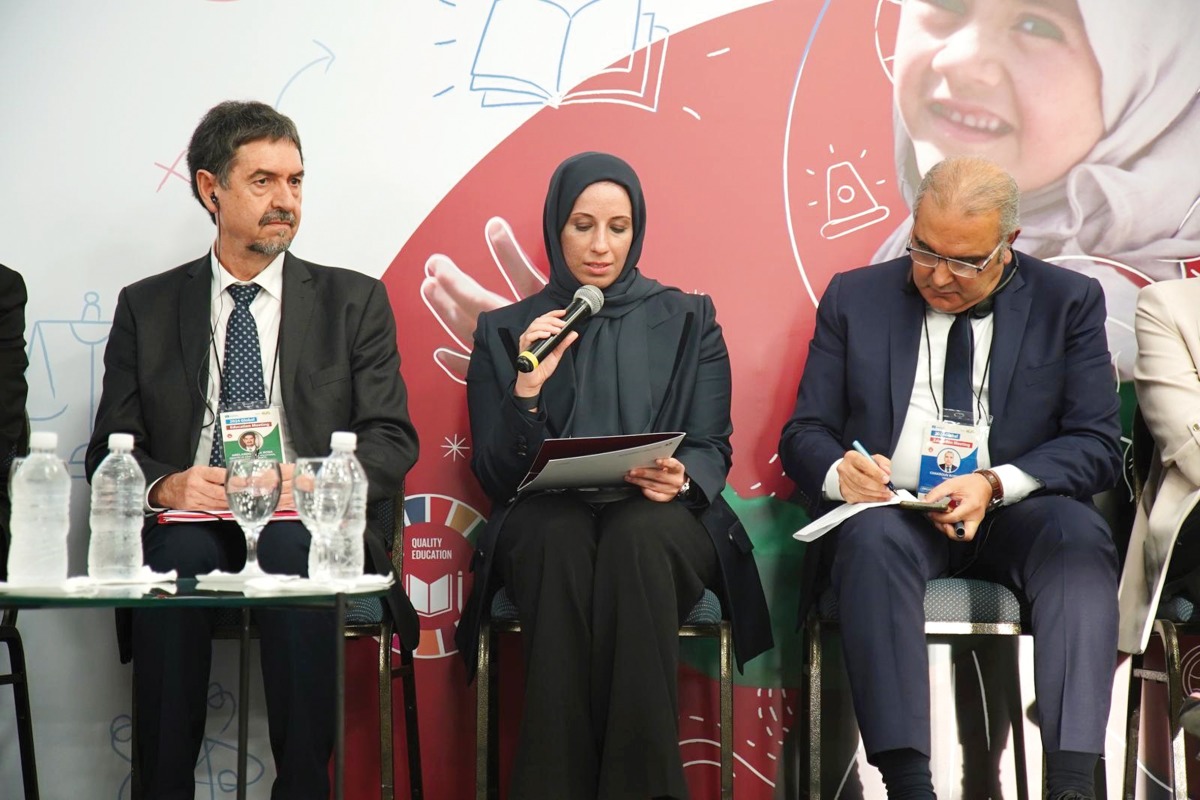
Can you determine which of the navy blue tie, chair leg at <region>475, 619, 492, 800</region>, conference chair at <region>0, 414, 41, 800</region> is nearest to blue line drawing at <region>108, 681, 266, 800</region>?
conference chair at <region>0, 414, 41, 800</region>

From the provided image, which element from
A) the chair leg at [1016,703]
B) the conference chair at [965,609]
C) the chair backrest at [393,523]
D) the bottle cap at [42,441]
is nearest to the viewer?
the bottle cap at [42,441]

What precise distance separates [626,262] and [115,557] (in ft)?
4.75

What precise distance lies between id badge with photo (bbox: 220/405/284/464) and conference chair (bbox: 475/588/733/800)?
611mm

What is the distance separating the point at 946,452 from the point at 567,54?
57.0 inches

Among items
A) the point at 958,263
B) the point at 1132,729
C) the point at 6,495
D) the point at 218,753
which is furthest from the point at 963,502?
the point at 6,495

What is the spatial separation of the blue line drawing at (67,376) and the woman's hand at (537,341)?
1268 mm

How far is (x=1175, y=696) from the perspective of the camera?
8.86ft

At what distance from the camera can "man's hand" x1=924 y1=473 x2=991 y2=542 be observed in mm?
2545

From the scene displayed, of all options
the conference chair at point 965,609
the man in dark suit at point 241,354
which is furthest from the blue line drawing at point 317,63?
the conference chair at point 965,609

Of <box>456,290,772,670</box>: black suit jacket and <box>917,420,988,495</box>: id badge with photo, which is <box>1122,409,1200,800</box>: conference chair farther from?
<box>456,290,772,670</box>: black suit jacket

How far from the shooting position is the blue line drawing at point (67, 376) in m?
3.25

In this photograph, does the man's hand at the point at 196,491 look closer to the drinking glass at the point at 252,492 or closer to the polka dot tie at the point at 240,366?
the polka dot tie at the point at 240,366

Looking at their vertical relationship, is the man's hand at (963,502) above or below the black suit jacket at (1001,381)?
below

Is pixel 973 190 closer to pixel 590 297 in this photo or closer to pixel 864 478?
pixel 864 478
